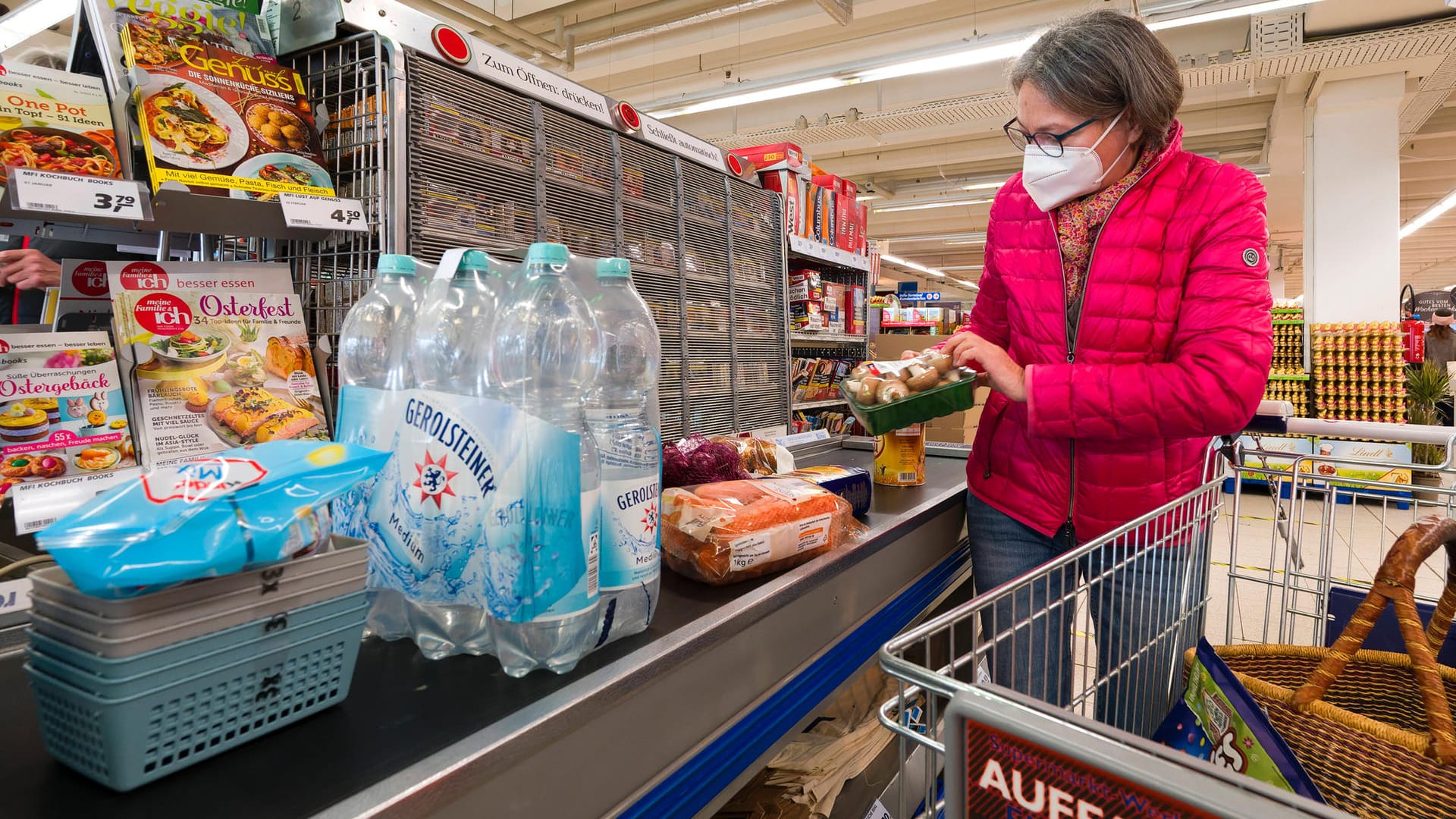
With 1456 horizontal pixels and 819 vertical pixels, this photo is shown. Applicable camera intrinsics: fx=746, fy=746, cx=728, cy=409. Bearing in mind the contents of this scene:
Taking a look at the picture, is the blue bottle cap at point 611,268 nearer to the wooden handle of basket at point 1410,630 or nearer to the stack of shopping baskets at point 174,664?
the stack of shopping baskets at point 174,664

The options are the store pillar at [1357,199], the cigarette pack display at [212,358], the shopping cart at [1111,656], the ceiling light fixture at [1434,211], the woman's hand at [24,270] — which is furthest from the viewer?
the ceiling light fixture at [1434,211]

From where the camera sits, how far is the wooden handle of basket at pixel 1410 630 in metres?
0.88

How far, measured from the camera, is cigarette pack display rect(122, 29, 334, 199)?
1.34m

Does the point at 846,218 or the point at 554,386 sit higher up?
the point at 846,218

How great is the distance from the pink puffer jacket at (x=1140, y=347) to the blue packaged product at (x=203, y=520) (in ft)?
4.03

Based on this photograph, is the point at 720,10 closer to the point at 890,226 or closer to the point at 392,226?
the point at 392,226

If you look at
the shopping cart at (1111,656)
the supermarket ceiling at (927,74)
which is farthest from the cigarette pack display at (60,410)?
the supermarket ceiling at (927,74)

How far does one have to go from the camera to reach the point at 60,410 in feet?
4.05

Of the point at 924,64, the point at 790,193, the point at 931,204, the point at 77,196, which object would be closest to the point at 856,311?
the point at 790,193

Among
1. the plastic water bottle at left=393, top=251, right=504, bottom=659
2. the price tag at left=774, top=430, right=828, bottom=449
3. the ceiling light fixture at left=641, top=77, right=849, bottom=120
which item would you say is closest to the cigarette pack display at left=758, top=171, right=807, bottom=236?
the price tag at left=774, top=430, right=828, bottom=449

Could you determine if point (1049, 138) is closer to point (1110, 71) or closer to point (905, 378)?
point (1110, 71)

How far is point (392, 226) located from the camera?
5.33 feet

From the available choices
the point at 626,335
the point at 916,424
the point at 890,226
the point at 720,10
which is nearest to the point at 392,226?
the point at 626,335

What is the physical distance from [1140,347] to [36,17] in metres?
2.74
